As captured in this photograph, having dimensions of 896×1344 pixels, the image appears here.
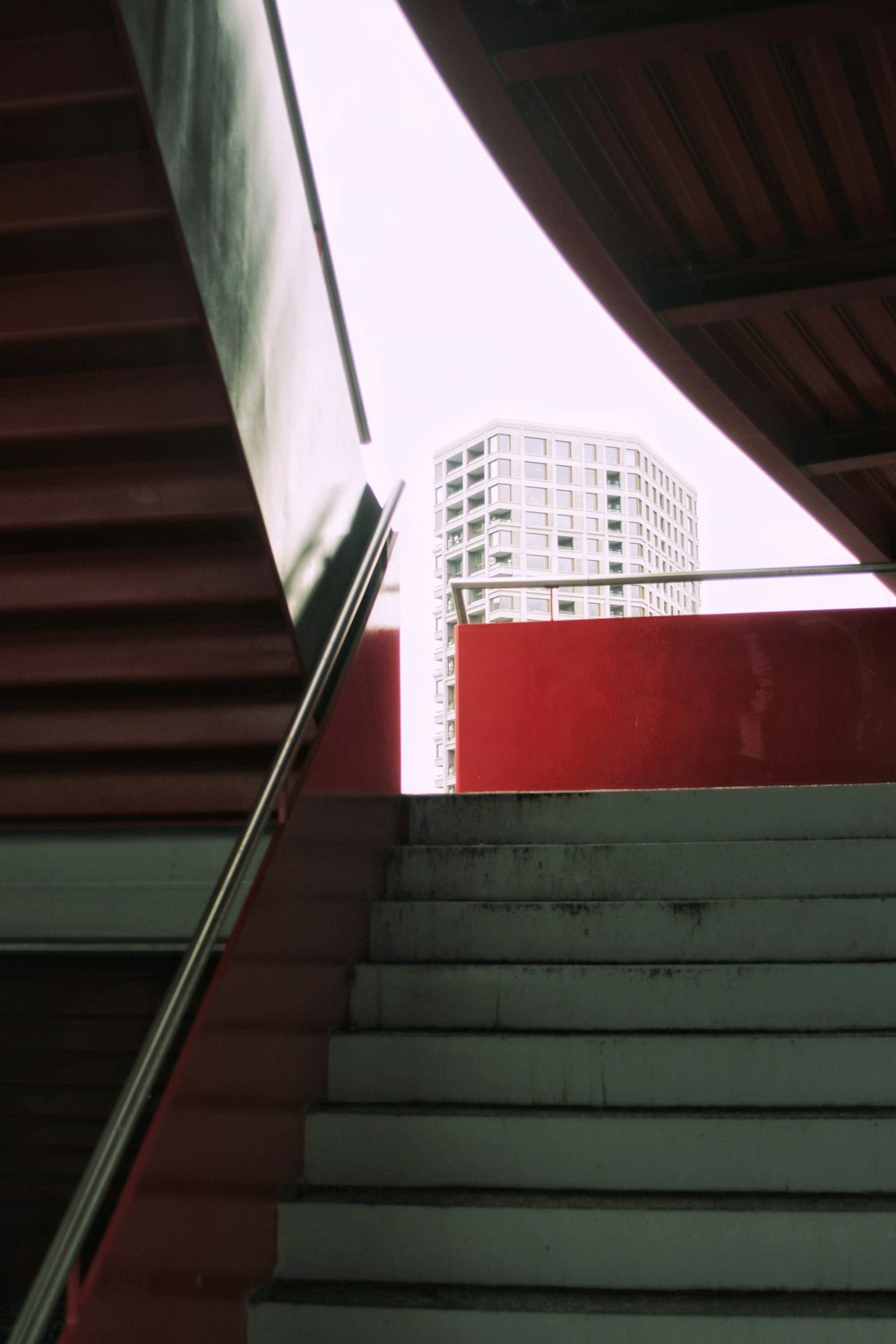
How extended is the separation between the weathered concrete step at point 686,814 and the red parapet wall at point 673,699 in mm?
2316

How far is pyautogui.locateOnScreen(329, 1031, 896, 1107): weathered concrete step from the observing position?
301cm

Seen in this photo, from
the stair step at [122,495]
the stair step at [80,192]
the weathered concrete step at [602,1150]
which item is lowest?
the weathered concrete step at [602,1150]

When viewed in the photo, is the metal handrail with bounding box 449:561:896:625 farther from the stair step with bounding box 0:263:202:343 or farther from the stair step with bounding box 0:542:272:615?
the stair step with bounding box 0:263:202:343

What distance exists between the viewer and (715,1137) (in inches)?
113

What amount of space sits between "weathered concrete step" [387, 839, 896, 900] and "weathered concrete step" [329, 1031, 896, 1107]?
1.98 feet

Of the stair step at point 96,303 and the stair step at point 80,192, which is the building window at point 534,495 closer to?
the stair step at point 96,303

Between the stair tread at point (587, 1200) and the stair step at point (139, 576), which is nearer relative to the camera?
the stair tread at point (587, 1200)

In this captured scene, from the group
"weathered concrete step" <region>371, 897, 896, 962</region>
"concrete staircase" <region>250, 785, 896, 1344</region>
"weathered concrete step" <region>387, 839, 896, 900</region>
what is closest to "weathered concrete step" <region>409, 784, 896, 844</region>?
"concrete staircase" <region>250, 785, 896, 1344</region>

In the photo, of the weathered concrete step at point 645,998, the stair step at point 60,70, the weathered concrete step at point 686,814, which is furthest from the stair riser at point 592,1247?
the stair step at point 60,70

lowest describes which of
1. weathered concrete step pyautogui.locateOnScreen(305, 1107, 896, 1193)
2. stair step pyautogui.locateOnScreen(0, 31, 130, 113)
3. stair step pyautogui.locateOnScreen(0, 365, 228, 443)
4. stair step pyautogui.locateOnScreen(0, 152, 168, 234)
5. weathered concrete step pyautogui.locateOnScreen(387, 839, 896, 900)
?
weathered concrete step pyautogui.locateOnScreen(305, 1107, 896, 1193)

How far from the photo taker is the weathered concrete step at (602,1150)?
2.84 meters

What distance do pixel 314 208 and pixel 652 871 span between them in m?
2.28

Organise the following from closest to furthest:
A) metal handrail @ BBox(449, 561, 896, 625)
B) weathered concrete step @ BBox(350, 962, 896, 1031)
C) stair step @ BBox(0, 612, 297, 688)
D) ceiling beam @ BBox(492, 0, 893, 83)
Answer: weathered concrete step @ BBox(350, 962, 896, 1031)
ceiling beam @ BBox(492, 0, 893, 83)
stair step @ BBox(0, 612, 297, 688)
metal handrail @ BBox(449, 561, 896, 625)

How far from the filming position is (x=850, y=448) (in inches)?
280
